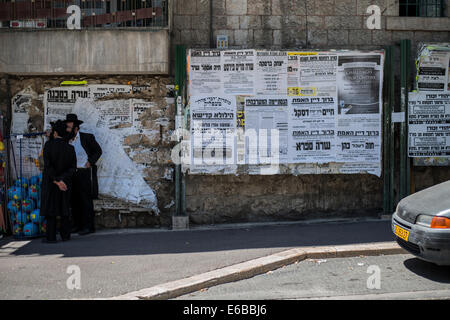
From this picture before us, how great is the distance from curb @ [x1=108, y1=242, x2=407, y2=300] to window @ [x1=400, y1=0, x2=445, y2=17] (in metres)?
4.89

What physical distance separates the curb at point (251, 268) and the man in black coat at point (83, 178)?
343cm

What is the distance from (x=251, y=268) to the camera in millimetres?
5500

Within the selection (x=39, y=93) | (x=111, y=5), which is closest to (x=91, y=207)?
(x=39, y=93)

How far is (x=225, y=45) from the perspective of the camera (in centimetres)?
834

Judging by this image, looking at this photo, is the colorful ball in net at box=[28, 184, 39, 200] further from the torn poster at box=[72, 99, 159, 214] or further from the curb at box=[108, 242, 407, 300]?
the curb at box=[108, 242, 407, 300]

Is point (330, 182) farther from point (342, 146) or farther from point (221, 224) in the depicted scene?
point (221, 224)

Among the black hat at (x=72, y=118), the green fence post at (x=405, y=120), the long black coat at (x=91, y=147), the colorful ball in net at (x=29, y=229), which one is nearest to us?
the colorful ball in net at (x=29, y=229)

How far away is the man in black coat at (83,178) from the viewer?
794cm

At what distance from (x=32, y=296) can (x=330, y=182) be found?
5676 mm

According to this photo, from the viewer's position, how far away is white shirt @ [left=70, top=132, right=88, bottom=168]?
26.6 ft

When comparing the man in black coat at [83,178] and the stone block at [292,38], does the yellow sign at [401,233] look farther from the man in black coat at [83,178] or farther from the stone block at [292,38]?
the man in black coat at [83,178]

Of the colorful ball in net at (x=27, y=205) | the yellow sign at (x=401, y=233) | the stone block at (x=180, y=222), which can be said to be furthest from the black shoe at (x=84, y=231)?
the yellow sign at (x=401, y=233)
